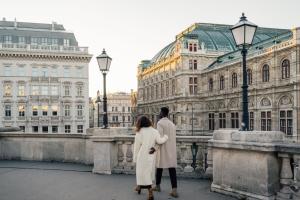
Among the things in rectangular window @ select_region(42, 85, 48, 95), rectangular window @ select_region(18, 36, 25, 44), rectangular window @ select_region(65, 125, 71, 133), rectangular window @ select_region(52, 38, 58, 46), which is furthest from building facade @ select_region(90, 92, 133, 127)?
rectangular window @ select_region(42, 85, 48, 95)

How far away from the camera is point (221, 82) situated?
162 ft

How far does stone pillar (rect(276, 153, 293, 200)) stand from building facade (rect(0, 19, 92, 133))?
53.8m

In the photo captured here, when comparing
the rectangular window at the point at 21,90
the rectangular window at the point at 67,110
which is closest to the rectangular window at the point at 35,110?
the rectangular window at the point at 21,90

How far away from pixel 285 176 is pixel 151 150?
2.25 m

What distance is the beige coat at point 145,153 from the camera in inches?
238

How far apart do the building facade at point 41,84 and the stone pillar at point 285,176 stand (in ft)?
177

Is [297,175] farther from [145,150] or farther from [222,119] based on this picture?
[222,119]

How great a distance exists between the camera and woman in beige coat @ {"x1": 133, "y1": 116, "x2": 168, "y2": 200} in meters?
6.04

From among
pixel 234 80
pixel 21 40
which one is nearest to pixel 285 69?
pixel 234 80

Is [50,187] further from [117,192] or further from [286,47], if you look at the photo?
[286,47]

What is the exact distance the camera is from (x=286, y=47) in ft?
116

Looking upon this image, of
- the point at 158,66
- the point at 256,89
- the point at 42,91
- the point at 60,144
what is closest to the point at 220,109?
the point at 256,89

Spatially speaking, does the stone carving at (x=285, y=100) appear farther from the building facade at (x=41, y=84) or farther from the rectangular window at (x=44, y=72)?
the rectangular window at (x=44, y=72)

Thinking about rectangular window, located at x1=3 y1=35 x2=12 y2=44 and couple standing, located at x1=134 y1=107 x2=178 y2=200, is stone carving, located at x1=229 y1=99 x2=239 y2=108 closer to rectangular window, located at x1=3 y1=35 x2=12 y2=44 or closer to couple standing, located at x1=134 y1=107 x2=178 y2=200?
rectangular window, located at x1=3 y1=35 x2=12 y2=44
